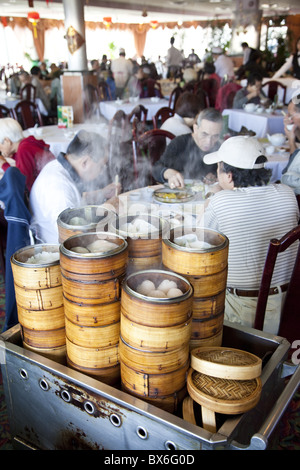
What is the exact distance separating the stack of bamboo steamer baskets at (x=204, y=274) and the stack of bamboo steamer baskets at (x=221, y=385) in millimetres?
103

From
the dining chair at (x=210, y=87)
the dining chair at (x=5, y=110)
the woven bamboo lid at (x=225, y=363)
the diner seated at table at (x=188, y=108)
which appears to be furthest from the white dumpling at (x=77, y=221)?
the dining chair at (x=210, y=87)

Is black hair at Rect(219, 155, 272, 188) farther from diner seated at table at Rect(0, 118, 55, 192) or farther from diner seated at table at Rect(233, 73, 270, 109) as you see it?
diner seated at table at Rect(233, 73, 270, 109)

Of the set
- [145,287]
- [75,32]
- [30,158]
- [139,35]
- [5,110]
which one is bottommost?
[145,287]

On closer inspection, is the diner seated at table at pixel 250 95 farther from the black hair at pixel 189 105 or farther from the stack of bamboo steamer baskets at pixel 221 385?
the stack of bamboo steamer baskets at pixel 221 385

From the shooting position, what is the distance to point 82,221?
1.40 metres

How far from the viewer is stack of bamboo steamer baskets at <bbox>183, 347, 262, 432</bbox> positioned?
98cm

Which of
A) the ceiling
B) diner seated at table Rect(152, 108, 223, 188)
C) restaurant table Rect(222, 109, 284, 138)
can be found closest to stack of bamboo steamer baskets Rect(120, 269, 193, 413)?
diner seated at table Rect(152, 108, 223, 188)

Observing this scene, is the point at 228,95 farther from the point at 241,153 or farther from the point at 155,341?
the point at 155,341

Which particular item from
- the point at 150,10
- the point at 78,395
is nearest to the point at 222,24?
the point at 150,10

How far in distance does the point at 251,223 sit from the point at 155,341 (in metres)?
1.04

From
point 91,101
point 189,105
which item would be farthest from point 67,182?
point 91,101

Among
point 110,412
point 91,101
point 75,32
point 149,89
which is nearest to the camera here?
point 110,412

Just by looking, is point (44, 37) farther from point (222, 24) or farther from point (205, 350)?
point (205, 350)

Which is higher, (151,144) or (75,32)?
(75,32)
